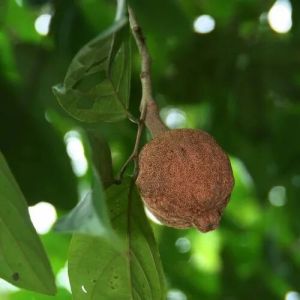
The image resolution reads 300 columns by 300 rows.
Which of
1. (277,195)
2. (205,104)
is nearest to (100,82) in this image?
(205,104)

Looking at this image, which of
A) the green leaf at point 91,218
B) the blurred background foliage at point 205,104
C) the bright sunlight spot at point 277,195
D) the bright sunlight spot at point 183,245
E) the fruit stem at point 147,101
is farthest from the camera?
the bright sunlight spot at point 183,245

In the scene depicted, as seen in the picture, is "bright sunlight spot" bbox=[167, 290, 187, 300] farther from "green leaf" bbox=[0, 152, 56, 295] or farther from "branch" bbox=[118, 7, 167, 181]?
"green leaf" bbox=[0, 152, 56, 295]

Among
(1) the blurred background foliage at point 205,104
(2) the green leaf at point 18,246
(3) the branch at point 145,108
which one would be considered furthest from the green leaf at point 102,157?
(1) the blurred background foliage at point 205,104

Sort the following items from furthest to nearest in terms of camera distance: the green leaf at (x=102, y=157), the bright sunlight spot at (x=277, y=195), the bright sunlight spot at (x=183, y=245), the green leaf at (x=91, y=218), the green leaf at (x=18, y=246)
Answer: the bright sunlight spot at (x=183, y=245), the bright sunlight spot at (x=277, y=195), the green leaf at (x=102, y=157), the green leaf at (x=18, y=246), the green leaf at (x=91, y=218)

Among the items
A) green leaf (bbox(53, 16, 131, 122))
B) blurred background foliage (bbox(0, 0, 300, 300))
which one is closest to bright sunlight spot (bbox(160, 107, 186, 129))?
blurred background foliage (bbox(0, 0, 300, 300))

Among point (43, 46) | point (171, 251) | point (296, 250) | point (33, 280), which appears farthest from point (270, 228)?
point (33, 280)

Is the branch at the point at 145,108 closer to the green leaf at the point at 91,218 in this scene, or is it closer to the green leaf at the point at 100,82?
the green leaf at the point at 100,82

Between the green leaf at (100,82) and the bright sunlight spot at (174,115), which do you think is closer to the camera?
the green leaf at (100,82)

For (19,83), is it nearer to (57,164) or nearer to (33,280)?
(57,164)
